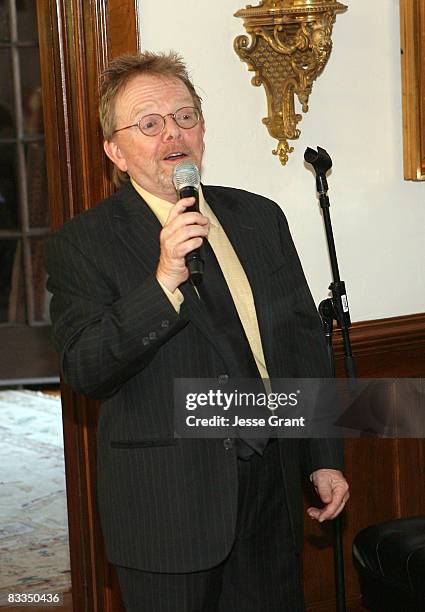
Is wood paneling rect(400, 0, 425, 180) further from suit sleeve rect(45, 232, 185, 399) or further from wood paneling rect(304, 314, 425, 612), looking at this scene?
suit sleeve rect(45, 232, 185, 399)

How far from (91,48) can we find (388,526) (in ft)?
5.26

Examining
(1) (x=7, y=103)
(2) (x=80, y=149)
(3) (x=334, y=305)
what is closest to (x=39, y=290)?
(1) (x=7, y=103)

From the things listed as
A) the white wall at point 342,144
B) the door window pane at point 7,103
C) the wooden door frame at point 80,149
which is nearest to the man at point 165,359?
the wooden door frame at point 80,149

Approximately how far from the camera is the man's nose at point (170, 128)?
2.15 metres

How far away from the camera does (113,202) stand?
225cm

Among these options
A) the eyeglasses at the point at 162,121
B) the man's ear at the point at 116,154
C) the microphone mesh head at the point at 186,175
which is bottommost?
the microphone mesh head at the point at 186,175

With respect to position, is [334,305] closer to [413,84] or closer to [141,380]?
[413,84]

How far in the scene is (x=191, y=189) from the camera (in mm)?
1964

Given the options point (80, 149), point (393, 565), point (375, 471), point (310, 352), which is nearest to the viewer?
point (310, 352)

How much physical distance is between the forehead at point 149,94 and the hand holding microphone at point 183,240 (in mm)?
270

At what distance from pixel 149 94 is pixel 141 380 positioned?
58 cm

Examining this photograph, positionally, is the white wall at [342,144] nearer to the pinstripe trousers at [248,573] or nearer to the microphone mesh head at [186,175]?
the microphone mesh head at [186,175]

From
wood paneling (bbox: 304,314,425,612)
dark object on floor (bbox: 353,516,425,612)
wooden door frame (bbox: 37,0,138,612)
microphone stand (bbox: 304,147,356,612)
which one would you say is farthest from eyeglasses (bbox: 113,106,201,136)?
wood paneling (bbox: 304,314,425,612)

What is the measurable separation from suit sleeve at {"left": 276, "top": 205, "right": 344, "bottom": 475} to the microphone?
391mm
